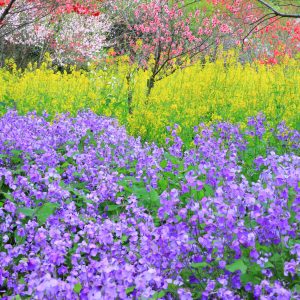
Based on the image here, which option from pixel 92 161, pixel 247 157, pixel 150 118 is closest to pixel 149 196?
pixel 92 161

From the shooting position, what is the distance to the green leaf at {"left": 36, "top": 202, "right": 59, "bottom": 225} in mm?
2764

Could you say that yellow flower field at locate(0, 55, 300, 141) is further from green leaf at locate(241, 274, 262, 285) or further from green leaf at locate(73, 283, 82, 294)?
green leaf at locate(73, 283, 82, 294)

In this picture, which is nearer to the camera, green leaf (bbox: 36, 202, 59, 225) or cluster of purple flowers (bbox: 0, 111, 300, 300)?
cluster of purple flowers (bbox: 0, 111, 300, 300)

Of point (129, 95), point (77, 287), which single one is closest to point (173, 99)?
point (129, 95)

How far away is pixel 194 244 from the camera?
7.47 ft

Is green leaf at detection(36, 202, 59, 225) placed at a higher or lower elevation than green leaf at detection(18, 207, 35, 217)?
higher

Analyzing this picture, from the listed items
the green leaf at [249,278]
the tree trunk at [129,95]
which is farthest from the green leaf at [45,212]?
the tree trunk at [129,95]

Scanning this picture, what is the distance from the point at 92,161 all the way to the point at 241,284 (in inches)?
82.7

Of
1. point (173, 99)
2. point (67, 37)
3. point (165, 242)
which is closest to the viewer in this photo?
point (165, 242)

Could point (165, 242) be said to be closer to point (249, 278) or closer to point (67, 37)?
point (249, 278)

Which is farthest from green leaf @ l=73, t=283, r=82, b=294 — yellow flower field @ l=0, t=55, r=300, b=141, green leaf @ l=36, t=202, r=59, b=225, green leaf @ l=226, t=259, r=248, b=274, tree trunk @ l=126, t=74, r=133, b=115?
tree trunk @ l=126, t=74, r=133, b=115

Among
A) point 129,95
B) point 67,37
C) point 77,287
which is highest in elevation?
point 67,37

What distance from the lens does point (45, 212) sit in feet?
9.21

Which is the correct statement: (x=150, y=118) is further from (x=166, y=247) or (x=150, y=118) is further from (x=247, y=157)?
(x=166, y=247)
